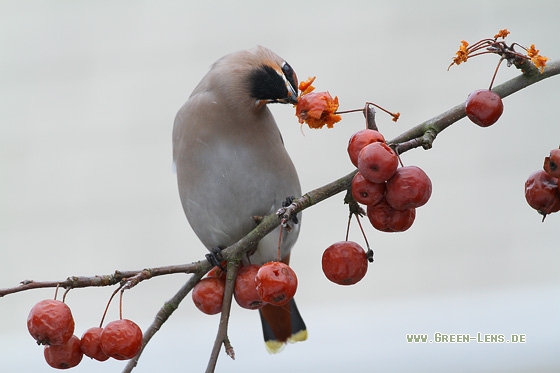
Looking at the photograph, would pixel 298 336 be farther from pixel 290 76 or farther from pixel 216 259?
pixel 290 76

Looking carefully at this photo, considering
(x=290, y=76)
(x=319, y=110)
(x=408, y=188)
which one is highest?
(x=290, y=76)

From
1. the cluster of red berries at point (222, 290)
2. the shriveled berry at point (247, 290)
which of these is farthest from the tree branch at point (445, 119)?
the shriveled berry at point (247, 290)

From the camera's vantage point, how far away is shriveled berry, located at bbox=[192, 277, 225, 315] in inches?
78.2

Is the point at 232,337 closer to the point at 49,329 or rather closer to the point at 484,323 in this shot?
the point at 484,323

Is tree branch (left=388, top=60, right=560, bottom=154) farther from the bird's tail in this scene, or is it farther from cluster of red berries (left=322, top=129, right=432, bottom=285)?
the bird's tail

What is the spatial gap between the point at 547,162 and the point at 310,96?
539 millimetres

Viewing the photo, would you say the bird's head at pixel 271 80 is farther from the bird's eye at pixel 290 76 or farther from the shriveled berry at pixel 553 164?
the shriveled berry at pixel 553 164

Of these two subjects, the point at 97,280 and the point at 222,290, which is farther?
the point at 222,290

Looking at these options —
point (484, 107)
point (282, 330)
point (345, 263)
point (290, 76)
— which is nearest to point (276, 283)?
point (345, 263)

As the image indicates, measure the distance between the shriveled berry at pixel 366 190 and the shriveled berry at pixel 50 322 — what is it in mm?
632

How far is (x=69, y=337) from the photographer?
5.34 ft

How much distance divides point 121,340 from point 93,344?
91 millimetres

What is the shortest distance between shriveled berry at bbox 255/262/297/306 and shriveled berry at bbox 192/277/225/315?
1.17 ft

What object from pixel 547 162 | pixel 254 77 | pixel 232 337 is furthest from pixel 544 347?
pixel 547 162
